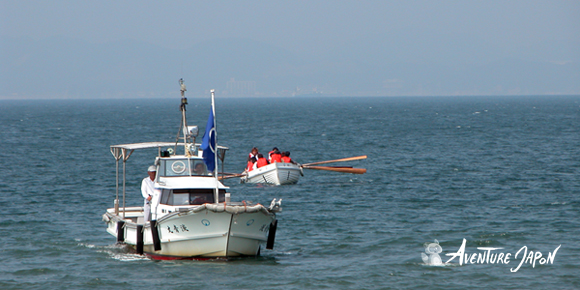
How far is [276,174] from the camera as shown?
39.8 meters

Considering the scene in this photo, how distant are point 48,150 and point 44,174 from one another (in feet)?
59.3

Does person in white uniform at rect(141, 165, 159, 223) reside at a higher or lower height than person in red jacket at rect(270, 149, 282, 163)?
higher

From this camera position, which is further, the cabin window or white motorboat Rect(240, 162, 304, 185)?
white motorboat Rect(240, 162, 304, 185)

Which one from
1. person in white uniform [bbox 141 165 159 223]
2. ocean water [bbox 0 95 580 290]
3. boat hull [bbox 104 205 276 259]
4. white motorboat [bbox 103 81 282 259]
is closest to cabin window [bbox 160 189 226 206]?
white motorboat [bbox 103 81 282 259]

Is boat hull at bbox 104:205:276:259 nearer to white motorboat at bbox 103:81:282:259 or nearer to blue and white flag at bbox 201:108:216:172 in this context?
white motorboat at bbox 103:81:282:259

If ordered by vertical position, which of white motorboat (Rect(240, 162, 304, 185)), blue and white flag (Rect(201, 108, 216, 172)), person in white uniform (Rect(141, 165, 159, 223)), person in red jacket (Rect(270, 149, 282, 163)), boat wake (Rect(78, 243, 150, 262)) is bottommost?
boat wake (Rect(78, 243, 150, 262))

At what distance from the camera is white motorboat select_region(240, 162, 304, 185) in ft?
131

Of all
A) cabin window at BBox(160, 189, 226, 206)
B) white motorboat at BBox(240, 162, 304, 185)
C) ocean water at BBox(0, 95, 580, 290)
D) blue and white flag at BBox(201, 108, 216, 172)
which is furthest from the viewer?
white motorboat at BBox(240, 162, 304, 185)

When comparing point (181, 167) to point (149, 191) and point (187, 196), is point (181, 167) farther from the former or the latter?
point (187, 196)

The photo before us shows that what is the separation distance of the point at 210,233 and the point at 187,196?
5.58ft

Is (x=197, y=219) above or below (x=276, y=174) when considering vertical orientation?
above

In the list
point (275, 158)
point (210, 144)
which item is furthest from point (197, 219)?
point (275, 158)

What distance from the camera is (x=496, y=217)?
1161 inches

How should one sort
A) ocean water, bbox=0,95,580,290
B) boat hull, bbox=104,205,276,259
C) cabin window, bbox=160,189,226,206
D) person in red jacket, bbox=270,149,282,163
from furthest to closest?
person in red jacket, bbox=270,149,282,163, cabin window, bbox=160,189,226,206, ocean water, bbox=0,95,580,290, boat hull, bbox=104,205,276,259
